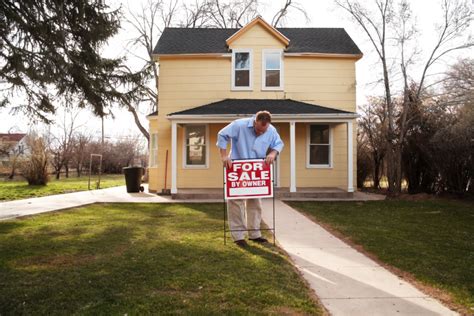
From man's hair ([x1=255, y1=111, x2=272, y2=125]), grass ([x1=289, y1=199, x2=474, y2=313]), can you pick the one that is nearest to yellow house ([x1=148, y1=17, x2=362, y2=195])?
grass ([x1=289, y1=199, x2=474, y2=313])

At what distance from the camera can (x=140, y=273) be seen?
4184mm

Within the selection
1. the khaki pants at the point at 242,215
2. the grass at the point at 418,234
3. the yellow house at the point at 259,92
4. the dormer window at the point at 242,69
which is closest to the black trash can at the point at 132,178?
the yellow house at the point at 259,92

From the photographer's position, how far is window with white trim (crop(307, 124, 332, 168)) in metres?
14.7

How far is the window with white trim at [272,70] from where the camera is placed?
48.5 ft

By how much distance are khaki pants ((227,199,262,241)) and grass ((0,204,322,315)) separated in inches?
11.0

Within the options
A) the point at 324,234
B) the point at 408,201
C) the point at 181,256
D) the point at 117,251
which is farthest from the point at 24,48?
the point at 408,201

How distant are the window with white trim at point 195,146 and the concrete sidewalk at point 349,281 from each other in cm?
835

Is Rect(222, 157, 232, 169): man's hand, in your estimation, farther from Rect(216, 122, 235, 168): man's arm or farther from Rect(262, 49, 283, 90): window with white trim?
Rect(262, 49, 283, 90): window with white trim

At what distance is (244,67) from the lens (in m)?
14.8

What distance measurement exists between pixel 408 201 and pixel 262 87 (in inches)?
258

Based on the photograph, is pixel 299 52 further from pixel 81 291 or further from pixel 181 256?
pixel 81 291

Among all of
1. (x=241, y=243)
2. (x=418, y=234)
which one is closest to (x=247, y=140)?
(x=241, y=243)

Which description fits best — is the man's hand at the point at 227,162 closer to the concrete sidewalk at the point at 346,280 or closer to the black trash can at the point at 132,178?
the concrete sidewalk at the point at 346,280

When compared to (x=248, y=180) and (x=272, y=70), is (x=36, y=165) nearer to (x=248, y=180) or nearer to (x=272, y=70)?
(x=272, y=70)
